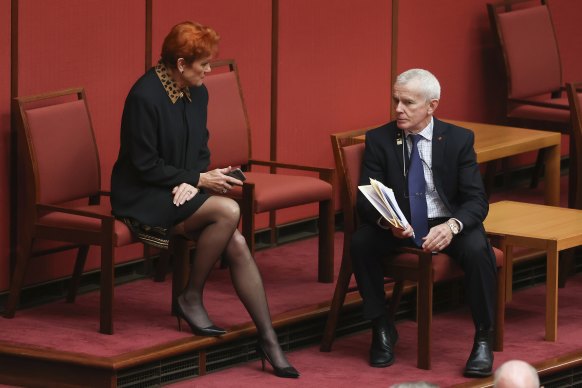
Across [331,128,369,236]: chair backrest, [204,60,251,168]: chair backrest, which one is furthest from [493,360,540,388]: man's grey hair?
[204,60,251,168]: chair backrest

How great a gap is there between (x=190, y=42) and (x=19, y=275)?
1153 mm

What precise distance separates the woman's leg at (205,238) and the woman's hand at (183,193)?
2.7 inches

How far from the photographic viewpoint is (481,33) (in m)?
8.84

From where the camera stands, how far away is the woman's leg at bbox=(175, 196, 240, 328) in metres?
6.04

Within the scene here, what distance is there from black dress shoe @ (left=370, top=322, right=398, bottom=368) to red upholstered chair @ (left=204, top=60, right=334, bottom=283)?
787mm

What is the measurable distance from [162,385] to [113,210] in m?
0.74

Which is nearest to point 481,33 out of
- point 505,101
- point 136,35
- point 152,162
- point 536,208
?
point 505,101

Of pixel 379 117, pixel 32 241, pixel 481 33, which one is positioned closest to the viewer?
pixel 32 241

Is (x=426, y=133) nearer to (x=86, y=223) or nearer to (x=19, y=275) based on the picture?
(x=86, y=223)

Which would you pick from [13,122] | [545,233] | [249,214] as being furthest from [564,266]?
[13,122]

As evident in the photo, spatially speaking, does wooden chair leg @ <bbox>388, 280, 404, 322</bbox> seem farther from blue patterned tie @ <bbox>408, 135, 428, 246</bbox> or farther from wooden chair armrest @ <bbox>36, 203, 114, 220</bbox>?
wooden chair armrest @ <bbox>36, 203, 114, 220</bbox>

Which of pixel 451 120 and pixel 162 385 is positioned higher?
pixel 451 120

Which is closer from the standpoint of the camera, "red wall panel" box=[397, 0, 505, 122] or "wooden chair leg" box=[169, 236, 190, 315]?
"wooden chair leg" box=[169, 236, 190, 315]

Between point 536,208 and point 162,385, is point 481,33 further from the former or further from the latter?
point 162,385
